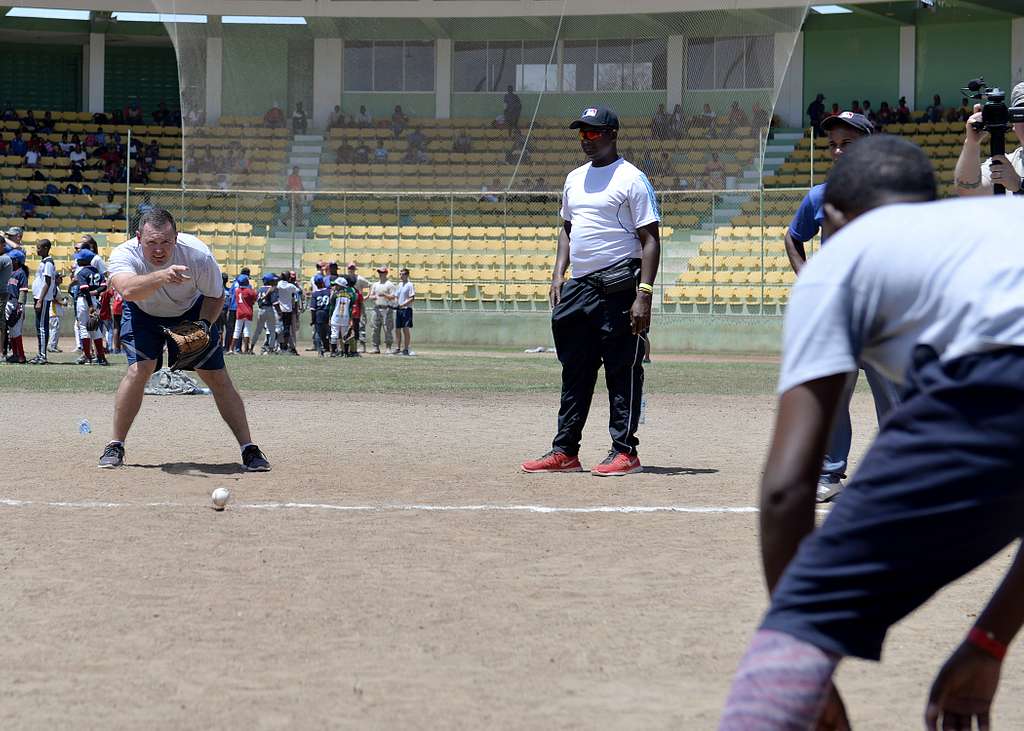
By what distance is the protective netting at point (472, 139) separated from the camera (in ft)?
97.5

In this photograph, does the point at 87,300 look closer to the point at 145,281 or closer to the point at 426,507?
the point at 145,281

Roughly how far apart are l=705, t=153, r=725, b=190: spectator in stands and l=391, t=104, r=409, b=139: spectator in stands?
6907 millimetres

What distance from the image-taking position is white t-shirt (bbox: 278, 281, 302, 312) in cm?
2678

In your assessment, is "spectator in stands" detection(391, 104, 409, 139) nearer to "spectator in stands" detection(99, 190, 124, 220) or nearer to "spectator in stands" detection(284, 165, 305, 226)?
"spectator in stands" detection(284, 165, 305, 226)

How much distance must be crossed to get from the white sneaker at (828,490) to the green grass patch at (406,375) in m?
8.86

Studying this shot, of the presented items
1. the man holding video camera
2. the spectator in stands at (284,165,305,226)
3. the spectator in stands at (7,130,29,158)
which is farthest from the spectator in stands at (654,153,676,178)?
the man holding video camera

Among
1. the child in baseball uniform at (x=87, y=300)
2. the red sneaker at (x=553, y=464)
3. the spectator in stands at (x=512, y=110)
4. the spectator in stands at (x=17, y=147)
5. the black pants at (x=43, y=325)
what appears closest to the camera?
the red sneaker at (x=553, y=464)

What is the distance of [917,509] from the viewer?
7.72ft

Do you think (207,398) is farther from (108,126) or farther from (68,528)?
(108,126)

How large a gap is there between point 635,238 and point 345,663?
5.08 meters

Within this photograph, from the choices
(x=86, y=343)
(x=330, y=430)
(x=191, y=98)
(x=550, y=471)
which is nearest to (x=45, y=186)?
(x=191, y=98)

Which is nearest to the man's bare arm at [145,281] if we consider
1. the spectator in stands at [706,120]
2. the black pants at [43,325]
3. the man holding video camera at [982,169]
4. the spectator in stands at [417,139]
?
the man holding video camera at [982,169]

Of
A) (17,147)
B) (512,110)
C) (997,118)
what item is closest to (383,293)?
(512,110)

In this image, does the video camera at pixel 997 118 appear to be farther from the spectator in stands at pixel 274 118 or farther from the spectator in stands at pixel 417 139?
the spectator in stands at pixel 274 118
